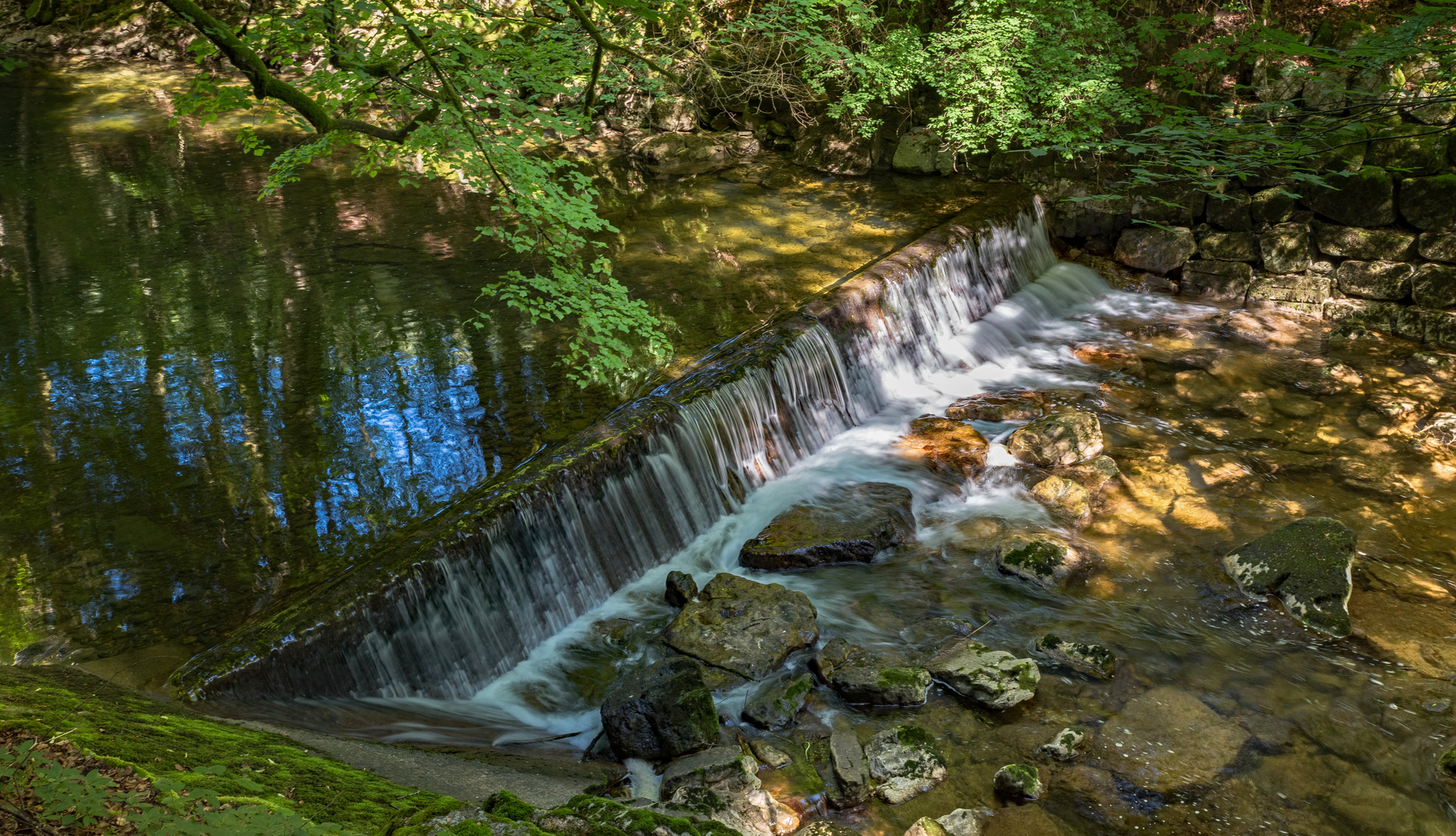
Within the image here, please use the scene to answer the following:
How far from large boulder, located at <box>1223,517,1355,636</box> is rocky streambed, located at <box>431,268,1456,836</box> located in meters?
0.02

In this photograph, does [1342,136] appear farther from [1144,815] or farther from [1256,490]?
[1144,815]

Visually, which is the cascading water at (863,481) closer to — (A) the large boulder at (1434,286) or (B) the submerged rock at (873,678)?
(B) the submerged rock at (873,678)

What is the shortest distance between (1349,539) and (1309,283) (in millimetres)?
5406

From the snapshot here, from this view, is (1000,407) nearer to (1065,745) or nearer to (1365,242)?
(1065,745)

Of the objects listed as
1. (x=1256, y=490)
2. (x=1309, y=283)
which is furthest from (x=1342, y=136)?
(x=1256, y=490)

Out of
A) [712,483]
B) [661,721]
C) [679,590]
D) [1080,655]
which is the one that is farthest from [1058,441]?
[661,721]

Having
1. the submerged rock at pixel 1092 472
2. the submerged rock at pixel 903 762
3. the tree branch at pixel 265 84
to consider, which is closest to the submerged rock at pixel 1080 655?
the submerged rock at pixel 903 762

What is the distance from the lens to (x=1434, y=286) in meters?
9.25

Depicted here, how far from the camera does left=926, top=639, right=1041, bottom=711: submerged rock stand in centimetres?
481

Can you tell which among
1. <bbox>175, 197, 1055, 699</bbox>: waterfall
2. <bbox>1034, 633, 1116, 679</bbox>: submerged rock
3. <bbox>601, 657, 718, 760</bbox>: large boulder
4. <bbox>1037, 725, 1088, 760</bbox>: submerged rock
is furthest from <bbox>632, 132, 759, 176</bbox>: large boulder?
<bbox>1037, 725, 1088, 760</bbox>: submerged rock

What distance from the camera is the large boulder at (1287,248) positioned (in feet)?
32.7

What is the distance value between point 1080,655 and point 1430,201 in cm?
772

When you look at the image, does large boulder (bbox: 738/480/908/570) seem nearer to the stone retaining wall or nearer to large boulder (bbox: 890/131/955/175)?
the stone retaining wall

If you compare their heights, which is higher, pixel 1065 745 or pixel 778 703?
pixel 778 703
